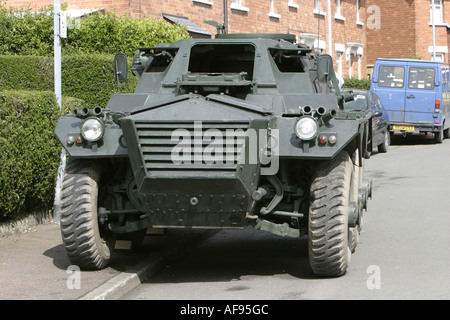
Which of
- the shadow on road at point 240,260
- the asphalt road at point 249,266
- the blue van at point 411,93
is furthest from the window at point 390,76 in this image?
the shadow on road at point 240,260

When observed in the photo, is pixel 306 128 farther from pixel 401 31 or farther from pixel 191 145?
pixel 401 31

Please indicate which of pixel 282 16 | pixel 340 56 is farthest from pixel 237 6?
pixel 340 56

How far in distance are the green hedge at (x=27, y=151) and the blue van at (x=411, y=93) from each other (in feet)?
50.9

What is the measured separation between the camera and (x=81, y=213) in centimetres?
720

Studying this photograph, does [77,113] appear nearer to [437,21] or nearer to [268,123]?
[268,123]

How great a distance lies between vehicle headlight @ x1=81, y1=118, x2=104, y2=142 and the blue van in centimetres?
1796

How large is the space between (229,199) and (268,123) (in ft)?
2.21

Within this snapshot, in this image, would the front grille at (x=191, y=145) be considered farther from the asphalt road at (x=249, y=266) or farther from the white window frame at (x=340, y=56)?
the white window frame at (x=340, y=56)

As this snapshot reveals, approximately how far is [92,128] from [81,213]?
738 mm

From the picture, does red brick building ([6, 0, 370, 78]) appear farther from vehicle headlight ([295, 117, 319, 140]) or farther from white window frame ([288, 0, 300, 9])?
vehicle headlight ([295, 117, 319, 140])

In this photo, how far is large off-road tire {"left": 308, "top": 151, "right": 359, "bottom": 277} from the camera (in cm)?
695

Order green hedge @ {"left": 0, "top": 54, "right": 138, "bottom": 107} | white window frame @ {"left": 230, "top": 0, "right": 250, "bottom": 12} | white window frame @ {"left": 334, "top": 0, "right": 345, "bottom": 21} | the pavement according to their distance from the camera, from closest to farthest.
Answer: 1. the pavement
2. green hedge @ {"left": 0, "top": 54, "right": 138, "bottom": 107}
3. white window frame @ {"left": 230, "top": 0, "right": 250, "bottom": 12}
4. white window frame @ {"left": 334, "top": 0, "right": 345, "bottom": 21}

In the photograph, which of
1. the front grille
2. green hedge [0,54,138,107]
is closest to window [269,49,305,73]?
the front grille
